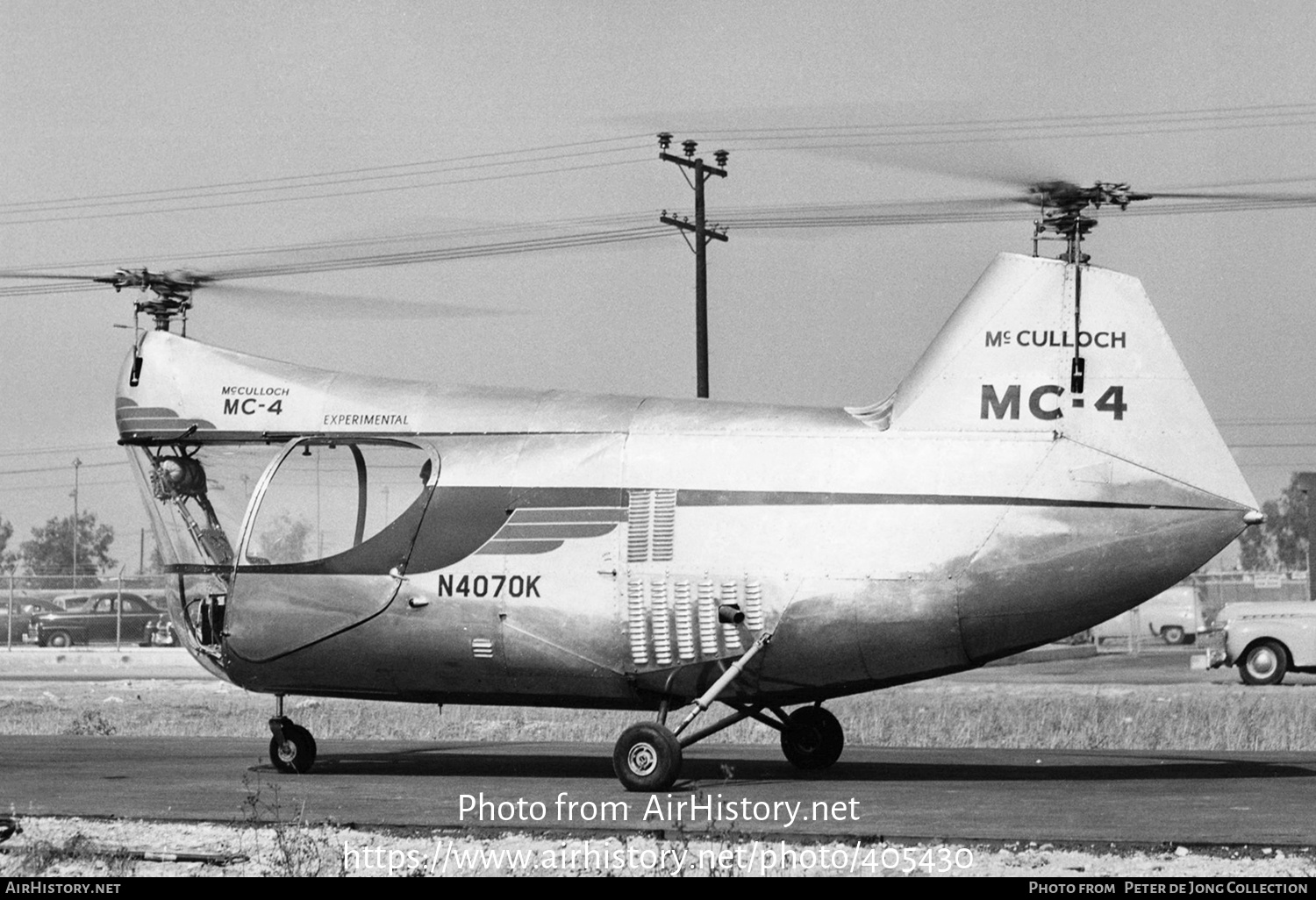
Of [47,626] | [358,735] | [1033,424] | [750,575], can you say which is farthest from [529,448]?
[47,626]

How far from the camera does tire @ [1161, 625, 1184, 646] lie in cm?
6156

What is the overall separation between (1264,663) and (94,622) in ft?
131

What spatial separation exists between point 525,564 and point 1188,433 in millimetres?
6148

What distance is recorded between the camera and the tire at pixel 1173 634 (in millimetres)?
61562

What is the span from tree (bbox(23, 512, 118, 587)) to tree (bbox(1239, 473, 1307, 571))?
9741 centimetres

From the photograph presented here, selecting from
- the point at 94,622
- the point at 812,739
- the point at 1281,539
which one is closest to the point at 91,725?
the point at 812,739

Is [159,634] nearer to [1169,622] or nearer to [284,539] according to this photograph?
[1169,622]

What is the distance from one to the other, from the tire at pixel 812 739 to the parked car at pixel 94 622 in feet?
143

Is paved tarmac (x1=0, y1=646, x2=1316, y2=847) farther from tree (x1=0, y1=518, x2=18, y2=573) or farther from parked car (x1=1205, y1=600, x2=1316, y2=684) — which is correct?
tree (x1=0, y1=518, x2=18, y2=573)

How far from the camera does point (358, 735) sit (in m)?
23.4

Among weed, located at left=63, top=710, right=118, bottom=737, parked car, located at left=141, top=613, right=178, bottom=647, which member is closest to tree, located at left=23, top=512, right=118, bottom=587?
parked car, located at left=141, top=613, right=178, bottom=647

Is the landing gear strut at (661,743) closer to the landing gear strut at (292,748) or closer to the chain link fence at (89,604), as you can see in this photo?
the landing gear strut at (292,748)

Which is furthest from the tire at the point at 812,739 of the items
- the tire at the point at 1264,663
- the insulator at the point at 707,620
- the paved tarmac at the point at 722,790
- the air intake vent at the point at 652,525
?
the tire at the point at 1264,663

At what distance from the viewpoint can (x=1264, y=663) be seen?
107 feet
